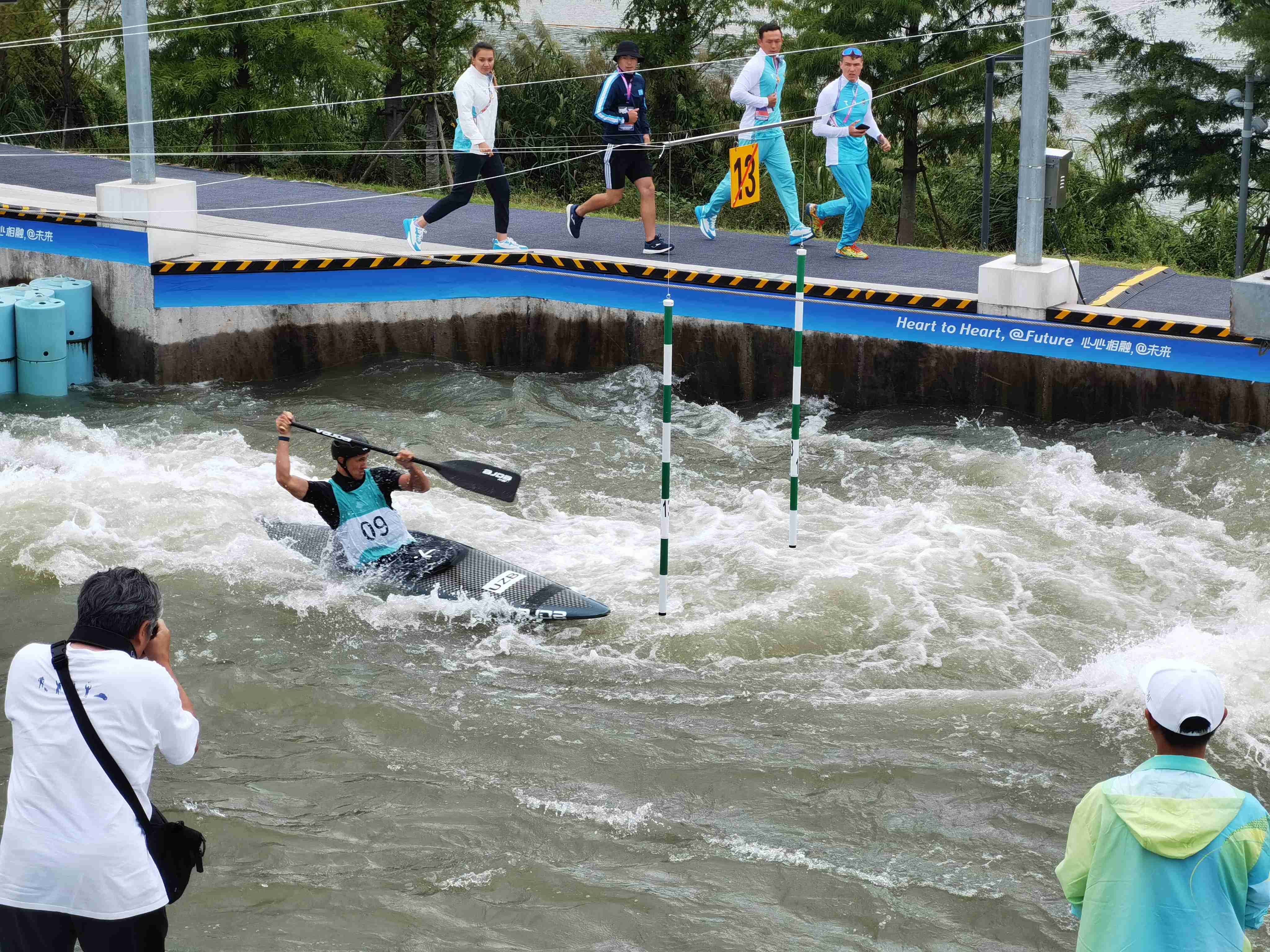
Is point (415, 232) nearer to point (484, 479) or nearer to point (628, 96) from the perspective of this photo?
point (628, 96)

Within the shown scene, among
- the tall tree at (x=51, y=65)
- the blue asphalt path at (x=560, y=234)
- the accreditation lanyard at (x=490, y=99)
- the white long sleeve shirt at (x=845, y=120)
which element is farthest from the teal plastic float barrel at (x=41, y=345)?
the tall tree at (x=51, y=65)

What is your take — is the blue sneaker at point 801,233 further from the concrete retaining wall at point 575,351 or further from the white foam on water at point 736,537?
the white foam on water at point 736,537

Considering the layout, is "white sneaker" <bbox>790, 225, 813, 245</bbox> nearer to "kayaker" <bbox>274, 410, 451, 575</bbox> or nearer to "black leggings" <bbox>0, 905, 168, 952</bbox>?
"kayaker" <bbox>274, 410, 451, 575</bbox>

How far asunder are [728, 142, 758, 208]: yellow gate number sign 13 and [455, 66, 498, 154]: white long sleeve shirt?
108 inches

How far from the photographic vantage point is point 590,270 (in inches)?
480

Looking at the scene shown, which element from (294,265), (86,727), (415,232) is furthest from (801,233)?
(86,727)

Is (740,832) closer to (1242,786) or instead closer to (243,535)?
(1242,786)

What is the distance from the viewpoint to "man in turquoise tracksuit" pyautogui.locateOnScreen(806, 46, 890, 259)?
452 inches

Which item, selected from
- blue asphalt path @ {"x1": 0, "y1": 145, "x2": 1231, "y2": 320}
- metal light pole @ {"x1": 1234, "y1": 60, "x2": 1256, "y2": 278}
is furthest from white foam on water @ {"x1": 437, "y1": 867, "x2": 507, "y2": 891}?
metal light pole @ {"x1": 1234, "y1": 60, "x2": 1256, "y2": 278}

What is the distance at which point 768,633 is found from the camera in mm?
7254

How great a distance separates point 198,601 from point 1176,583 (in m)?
5.34

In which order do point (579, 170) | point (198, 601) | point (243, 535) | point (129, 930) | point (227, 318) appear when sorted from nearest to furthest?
point (129, 930) → point (198, 601) → point (243, 535) → point (227, 318) → point (579, 170)

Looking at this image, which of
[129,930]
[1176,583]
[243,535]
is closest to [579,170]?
[243,535]

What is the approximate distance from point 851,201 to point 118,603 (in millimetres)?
9639
